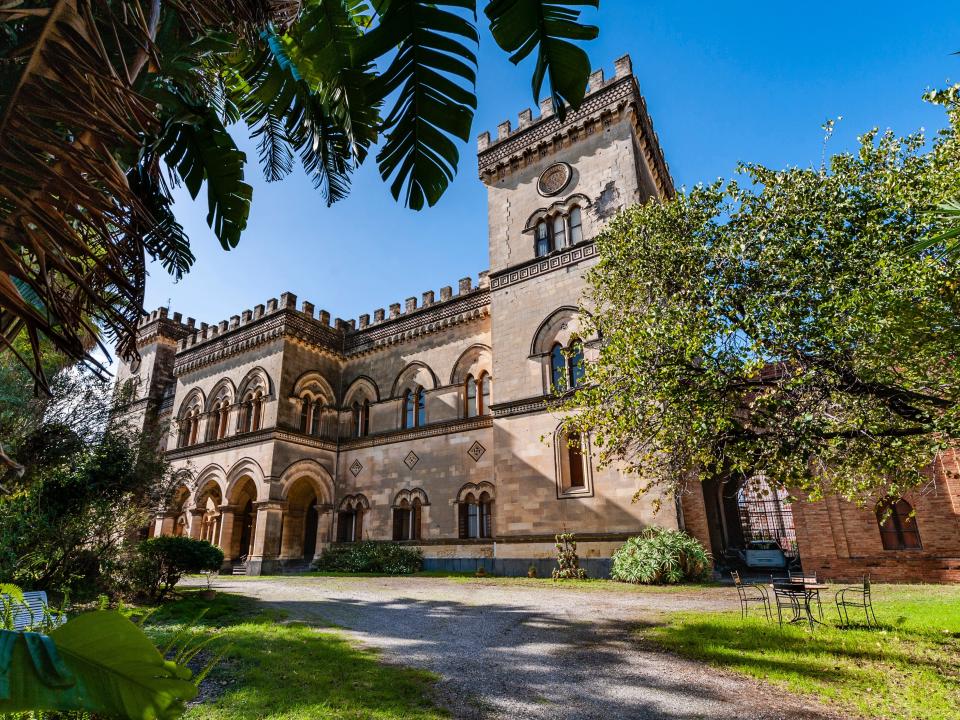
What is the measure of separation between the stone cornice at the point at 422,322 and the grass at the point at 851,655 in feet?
45.7

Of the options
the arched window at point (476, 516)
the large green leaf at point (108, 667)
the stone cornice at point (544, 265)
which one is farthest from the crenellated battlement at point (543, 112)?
the large green leaf at point (108, 667)

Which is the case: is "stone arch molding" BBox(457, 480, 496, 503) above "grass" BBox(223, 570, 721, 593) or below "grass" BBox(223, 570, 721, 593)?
above

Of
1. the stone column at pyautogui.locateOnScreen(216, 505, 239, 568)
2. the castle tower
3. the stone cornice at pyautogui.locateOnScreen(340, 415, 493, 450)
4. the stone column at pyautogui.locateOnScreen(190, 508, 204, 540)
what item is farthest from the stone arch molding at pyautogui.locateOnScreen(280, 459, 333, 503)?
the castle tower

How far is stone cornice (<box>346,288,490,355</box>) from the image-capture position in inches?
804

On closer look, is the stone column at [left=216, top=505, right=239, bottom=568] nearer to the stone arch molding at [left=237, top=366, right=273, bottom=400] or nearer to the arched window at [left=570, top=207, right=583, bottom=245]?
the stone arch molding at [left=237, top=366, right=273, bottom=400]

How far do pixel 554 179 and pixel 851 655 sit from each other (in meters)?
16.8

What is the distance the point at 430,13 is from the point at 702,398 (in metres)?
6.91

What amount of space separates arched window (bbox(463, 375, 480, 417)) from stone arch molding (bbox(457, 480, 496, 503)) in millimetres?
2666

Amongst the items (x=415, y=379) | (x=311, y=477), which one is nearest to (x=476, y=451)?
(x=415, y=379)

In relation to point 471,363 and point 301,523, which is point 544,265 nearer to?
point 471,363

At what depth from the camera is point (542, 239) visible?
63.1 ft

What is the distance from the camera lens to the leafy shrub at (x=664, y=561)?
12.5m

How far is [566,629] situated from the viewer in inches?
296

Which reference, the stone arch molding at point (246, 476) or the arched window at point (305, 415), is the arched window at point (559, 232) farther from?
the stone arch molding at point (246, 476)
